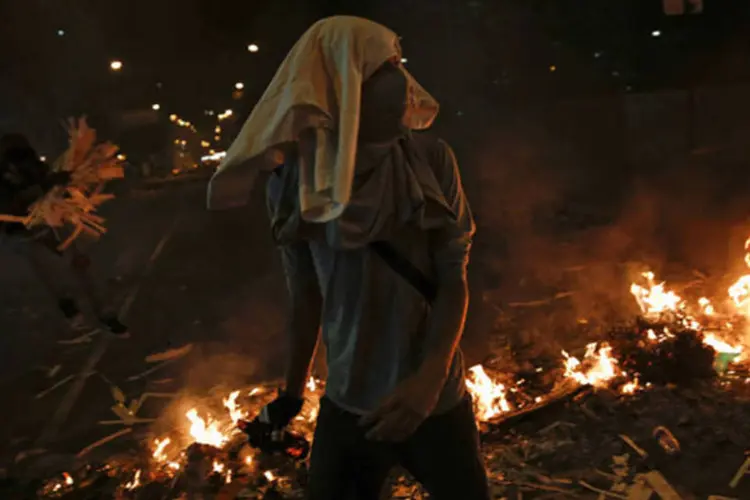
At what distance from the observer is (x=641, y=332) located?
18.6 feet

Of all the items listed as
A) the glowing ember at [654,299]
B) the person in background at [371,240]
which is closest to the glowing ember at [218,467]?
the person in background at [371,240]

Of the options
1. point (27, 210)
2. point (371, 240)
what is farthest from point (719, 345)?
point (27, 210)

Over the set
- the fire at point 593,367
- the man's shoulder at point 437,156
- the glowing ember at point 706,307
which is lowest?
the glowing ember at point 706,307

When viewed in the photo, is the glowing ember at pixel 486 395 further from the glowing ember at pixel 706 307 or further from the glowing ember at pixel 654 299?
the glowing ember at pixel 706 307

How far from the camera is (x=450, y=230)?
7.16 ft

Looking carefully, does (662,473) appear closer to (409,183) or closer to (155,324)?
(409,183)

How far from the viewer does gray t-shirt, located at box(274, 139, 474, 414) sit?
2.18 metres

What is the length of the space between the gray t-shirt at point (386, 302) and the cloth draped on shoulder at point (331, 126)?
0.36 feet

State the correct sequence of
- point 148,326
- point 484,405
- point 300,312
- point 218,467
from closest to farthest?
point 300,312, point 218,467, point 484,405, point 148,326

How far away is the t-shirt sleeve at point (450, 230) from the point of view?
220 cm

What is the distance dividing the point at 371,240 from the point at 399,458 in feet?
2.62

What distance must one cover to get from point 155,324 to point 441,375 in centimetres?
677

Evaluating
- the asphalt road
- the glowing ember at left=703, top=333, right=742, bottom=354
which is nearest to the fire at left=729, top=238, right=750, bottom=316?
the glowing ember at left=703, top=333, right=742, bottom=354

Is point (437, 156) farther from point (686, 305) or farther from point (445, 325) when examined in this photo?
point (686, 305)
